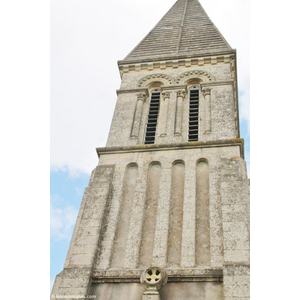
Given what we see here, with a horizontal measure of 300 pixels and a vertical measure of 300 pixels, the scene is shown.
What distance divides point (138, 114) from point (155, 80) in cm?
276

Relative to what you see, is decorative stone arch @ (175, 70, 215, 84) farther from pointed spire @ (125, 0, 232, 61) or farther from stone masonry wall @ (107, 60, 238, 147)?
pointed spire @ (125, 0, 232, 61)

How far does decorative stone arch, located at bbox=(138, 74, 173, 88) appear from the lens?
18.1 meters

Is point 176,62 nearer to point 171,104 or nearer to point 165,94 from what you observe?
point 165,94

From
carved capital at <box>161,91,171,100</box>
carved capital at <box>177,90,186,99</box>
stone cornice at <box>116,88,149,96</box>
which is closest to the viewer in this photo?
carved capital at <box>177,90,186,99</box>

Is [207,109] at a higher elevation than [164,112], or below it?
below

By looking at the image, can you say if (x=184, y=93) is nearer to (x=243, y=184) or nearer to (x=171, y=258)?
(x=243, y=184)

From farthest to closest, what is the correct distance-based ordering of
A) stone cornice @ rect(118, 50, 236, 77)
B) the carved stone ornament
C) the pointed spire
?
the pointed spire < stone cornice @ rect(118, 50, 236, 77) < the carved stone ornament

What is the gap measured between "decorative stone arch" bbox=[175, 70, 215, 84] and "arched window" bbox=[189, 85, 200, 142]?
0.43 meters

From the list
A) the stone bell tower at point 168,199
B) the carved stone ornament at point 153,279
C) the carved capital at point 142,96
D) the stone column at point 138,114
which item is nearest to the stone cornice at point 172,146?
the stone bell tower at point 168,199

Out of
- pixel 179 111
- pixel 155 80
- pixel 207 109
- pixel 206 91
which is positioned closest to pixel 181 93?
pixel 206 91

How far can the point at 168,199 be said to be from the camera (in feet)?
40.1

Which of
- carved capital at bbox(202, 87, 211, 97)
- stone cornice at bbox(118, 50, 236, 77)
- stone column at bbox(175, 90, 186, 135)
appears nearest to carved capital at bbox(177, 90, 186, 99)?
stone column at bbox(175, 90, 186, 135)

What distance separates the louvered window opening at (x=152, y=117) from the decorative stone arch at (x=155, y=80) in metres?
0.56

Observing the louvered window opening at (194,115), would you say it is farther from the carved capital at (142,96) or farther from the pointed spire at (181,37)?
the pointed spire at (181,37)
